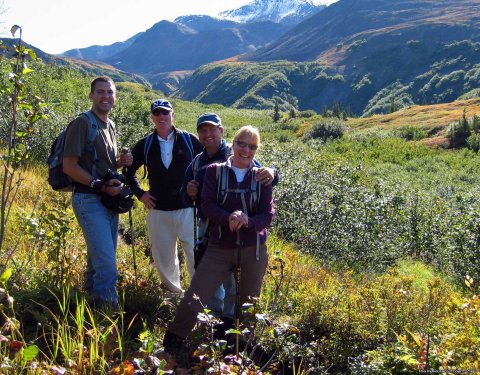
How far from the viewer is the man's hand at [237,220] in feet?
10.0

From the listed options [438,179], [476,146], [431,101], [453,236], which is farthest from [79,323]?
[431,101]

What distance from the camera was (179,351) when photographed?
3254 mm

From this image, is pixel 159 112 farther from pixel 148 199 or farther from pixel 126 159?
pixel 148 199

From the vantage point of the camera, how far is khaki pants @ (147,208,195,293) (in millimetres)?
4176

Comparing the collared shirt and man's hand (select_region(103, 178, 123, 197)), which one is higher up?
the collared shirt

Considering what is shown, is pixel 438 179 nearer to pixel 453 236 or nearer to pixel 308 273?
pixel 453 236

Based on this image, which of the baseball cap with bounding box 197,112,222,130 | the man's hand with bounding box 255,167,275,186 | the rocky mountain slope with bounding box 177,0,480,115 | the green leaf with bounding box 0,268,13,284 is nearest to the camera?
the green leaf with bounding box 0,268,13,284

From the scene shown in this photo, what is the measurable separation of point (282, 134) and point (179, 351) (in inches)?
1508

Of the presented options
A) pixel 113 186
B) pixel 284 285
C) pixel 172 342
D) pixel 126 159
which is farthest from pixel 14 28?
pixel 284 285

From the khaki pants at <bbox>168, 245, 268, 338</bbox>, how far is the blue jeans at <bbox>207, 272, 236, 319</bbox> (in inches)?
22.8

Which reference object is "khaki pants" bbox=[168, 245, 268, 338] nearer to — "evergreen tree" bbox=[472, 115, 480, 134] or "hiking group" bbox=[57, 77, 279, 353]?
"hiking group" bbox=[57, 77, 279, 353]

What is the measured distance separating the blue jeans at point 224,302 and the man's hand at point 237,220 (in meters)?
0.98

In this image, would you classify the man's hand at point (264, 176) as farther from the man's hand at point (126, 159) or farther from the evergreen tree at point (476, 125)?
the evergreen tree at point (476, 125)

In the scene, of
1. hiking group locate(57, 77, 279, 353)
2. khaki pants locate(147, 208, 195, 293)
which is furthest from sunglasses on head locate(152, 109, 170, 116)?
khaki pants locate(147, 208, 195, 293)
